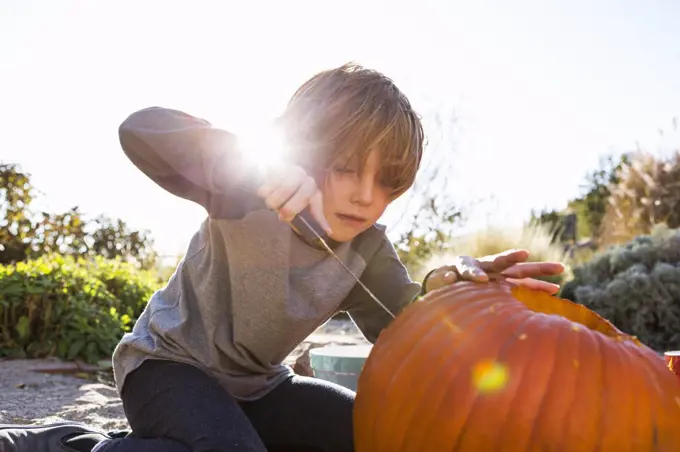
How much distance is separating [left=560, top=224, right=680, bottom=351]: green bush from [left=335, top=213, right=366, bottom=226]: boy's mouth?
4.73 metres

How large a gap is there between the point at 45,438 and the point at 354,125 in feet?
4.31

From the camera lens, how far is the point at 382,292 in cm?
245

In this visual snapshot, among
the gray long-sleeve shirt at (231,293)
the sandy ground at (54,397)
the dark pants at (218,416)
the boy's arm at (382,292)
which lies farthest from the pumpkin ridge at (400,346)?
the sandy ground at (54,397)

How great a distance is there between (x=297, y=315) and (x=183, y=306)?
0.33 m

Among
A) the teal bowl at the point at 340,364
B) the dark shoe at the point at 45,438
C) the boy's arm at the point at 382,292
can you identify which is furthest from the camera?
the teal bowl at the point at 340,364

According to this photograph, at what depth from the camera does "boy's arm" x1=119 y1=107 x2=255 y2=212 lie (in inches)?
66.0

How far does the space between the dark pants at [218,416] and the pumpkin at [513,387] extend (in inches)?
16.6

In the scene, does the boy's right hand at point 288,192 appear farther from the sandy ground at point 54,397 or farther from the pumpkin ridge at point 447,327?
the sandy ground at point 54,397

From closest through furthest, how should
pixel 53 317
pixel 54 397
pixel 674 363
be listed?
pixel 674 363 < pixel 54 397 < pixel 53 317

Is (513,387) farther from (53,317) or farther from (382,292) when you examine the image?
(53,317)

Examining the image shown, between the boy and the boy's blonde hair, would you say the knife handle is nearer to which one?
the boy

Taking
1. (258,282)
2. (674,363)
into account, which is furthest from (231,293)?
(674,363)

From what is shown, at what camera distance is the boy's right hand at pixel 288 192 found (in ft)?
5.02

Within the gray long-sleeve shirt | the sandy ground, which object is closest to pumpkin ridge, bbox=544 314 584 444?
the gray long-sleeve shirt
